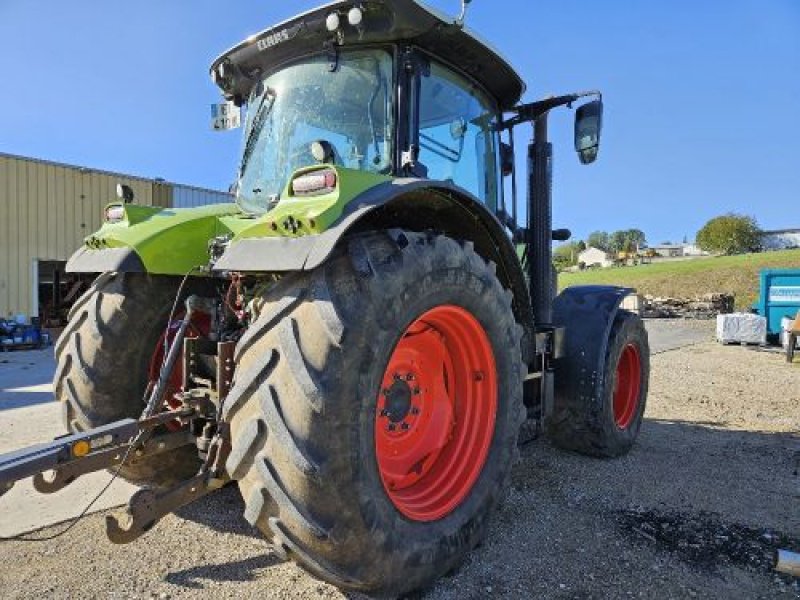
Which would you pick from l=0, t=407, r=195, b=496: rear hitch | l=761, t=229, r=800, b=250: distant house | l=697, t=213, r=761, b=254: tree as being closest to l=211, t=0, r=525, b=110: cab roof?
l=0, t=407, r=195, b=496: rear hitch

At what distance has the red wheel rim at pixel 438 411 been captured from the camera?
280 cm

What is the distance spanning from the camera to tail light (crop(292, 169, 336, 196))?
7.55 ft

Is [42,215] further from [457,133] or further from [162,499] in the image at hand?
[162,499]

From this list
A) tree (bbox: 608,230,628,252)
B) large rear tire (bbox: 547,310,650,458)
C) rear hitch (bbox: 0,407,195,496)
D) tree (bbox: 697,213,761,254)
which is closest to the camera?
rear hitch (bbox: 0,407,195,496)

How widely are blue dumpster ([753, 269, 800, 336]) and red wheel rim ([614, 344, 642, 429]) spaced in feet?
41.9

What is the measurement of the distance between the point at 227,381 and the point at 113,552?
116 cm

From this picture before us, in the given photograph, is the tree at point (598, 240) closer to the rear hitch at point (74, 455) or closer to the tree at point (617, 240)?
the tree at point (617, 240)

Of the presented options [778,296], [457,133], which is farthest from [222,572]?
[778,296]

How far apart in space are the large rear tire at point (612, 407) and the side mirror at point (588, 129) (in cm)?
137

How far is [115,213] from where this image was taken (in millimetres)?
3396

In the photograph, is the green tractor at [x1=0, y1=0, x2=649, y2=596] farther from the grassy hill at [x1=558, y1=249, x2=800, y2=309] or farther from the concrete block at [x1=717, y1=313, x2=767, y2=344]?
the grassy hill at [x1=558, y1=249, x2=800, y2=309]

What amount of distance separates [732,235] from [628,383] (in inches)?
2781

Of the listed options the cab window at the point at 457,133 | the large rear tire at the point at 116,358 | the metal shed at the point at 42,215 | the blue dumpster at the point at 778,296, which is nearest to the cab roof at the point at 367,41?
the cab window at the point at 457,133

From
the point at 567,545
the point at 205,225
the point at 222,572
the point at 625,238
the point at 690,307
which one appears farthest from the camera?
the point at 625,238
